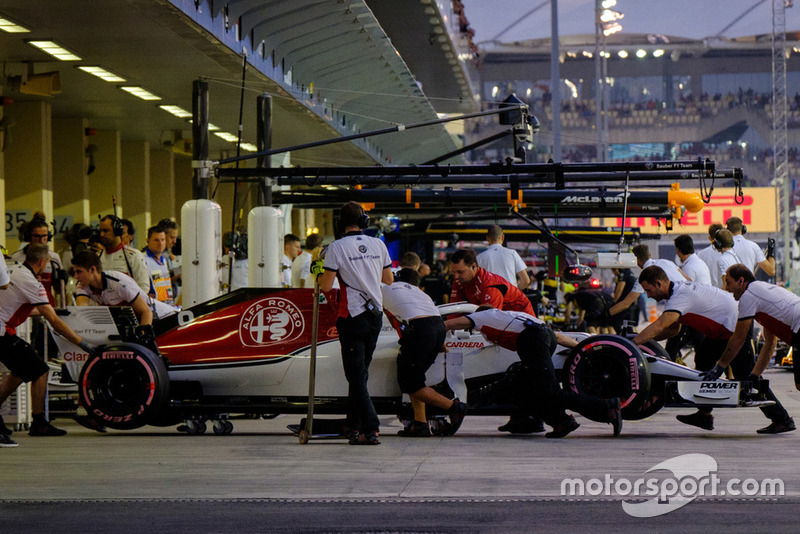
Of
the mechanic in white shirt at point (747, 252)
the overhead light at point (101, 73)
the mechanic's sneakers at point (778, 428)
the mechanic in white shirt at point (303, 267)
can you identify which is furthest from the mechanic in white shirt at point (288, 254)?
the mechanic's sneakers at point (778, 428)

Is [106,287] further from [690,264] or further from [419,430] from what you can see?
[690,264]

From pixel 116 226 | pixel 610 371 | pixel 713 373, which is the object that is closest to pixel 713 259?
pixel 713 373

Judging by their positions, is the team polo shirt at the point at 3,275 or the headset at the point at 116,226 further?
the headset at the point at 116,226

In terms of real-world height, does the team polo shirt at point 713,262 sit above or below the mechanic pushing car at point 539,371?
above

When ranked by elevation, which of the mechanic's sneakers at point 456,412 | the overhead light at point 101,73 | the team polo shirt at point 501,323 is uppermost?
the overhead light at point 101,73

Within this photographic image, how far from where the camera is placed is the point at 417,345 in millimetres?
9953

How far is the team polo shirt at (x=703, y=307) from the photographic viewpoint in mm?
10734

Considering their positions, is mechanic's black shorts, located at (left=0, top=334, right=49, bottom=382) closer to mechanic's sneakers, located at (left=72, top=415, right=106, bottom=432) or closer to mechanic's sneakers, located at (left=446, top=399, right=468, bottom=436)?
mechanic's sneakers, located at (left=72, top=415, right=106, bottom=432)

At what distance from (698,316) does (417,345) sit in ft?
8.48

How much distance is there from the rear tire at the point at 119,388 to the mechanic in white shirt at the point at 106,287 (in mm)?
698

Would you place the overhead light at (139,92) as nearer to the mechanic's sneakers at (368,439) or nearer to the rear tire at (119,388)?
the rear tire at (119,388)

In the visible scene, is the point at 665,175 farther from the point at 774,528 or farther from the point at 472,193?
the point at 774,528

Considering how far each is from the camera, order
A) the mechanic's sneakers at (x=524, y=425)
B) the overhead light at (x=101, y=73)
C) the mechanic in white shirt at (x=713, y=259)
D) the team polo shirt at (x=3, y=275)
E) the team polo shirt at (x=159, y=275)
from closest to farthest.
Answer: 1. the team polo shirt at (x=3, y=275)
2. the mechanic's sneakers at (x=524, y=425)
3. the team polo shirt at (x=159, y=275)
4. the mechanic in white shirt at (x=713, y=259)
5. the overhead light at (x=101, y=73)

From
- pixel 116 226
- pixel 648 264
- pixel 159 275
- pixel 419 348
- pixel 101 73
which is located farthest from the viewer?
pixel 101 73
